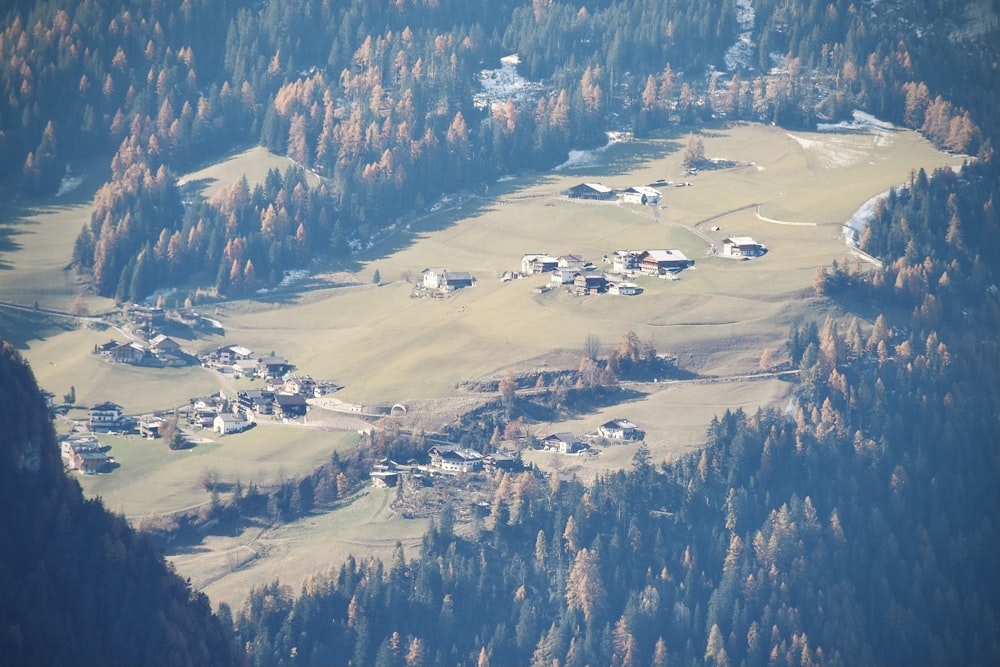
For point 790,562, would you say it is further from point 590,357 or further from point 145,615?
point 145,615

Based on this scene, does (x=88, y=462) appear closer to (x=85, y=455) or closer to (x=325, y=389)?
(x=85, y=455)

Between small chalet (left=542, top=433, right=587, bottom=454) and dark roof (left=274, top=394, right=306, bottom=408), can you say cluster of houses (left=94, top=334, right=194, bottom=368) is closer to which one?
dark roof (left=274, top=394, right=306, bottom=408)

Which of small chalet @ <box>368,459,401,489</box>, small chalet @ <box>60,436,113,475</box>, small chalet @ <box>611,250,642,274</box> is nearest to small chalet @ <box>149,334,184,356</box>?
small chalet @ <box>60,436,113,475</box>

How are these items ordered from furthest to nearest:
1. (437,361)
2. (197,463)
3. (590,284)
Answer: (590,284)
(437,361)
(197,463)

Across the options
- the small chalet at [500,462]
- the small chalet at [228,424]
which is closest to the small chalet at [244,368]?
the small chalet at [228,424]

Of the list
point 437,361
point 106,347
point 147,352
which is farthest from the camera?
point 106,347

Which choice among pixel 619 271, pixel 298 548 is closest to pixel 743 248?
pixel 619 271

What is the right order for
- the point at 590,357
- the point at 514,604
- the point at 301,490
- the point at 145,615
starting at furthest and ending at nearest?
1. the point at 590,357
2. the point at 301,490
3. the point at 514,604
4. the point at 145,615

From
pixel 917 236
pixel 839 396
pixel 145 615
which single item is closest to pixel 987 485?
pixel 839 396

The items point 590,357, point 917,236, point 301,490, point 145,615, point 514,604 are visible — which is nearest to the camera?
point 145,615
